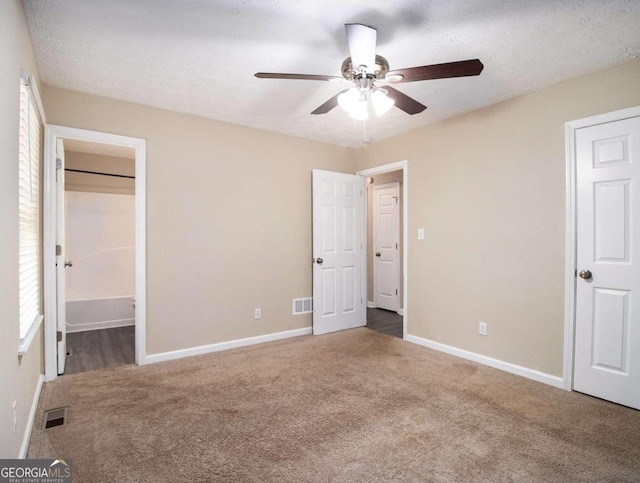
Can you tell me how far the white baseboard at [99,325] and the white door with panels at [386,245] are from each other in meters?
3.89

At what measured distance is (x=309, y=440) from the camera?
6.86 feet

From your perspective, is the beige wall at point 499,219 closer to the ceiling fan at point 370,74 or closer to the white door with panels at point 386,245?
the ceiling fan at point 370,74

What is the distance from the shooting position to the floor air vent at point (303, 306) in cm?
434

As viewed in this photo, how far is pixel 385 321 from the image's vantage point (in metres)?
5.14

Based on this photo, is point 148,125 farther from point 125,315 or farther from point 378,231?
point 378,231

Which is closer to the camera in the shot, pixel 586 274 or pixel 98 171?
pixel 586 274

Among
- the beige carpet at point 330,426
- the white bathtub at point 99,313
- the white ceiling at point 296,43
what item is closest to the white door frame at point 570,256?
the beige carpet at point 330,426

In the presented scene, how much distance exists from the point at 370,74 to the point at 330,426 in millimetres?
2219

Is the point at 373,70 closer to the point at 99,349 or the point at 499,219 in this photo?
the point at 499,219

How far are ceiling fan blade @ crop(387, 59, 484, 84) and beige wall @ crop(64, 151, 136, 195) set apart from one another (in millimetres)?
4481

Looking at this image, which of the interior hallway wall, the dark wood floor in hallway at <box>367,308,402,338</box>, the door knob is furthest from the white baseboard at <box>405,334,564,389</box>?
the interior hallway wall

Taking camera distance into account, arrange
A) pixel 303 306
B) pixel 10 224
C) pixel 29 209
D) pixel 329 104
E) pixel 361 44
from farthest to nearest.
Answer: pixel 303 306, pixel 329 104, pixel 29 209, pixel 361 44, pixel 10 224

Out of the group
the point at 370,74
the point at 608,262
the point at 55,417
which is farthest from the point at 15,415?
the point at 608,262

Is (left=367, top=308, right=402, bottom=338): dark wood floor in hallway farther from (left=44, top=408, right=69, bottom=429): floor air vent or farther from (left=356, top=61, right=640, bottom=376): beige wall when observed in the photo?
(left=44, top=408, right=69, bottom=429): floor air vent
